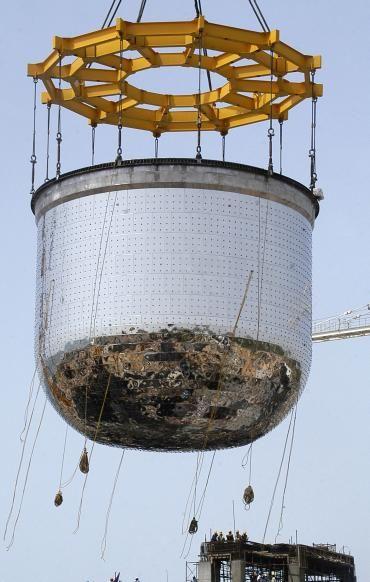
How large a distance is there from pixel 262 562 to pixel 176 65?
4583 cm

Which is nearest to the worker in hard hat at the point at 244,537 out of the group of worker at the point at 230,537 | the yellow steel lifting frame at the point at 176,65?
the group of worker at the point at 230,537

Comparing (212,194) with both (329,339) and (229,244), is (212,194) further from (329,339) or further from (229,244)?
(329,339)

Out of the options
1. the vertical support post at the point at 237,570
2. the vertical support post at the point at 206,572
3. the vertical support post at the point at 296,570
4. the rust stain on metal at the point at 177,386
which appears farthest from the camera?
the vertical support post at the point at 296,570

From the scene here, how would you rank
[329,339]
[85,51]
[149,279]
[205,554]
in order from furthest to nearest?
[329,339] → [205,554] → [85,51] → [149,279]

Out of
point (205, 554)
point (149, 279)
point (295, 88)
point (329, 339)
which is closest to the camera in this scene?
point (149, 279)

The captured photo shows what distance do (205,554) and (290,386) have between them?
45257mm

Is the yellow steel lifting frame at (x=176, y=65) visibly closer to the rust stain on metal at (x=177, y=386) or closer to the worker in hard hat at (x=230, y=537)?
the rust stain on metal at (x=177, y=386)

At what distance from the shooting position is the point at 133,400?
92.4 feet

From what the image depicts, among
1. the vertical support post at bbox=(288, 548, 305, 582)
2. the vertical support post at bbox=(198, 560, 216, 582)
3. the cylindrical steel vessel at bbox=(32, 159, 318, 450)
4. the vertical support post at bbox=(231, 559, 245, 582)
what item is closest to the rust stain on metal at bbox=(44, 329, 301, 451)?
the cylindrical steel vessel at bbox=(32, 159, 318, 450)

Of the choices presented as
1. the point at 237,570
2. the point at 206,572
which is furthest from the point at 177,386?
the point at 206,572

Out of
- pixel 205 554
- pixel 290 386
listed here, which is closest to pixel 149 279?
pixel 290 386

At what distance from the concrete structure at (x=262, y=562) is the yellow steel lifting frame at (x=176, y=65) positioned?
39.5m

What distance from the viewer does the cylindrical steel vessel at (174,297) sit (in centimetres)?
2766

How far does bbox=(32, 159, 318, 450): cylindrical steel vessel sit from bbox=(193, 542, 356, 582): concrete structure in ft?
141
